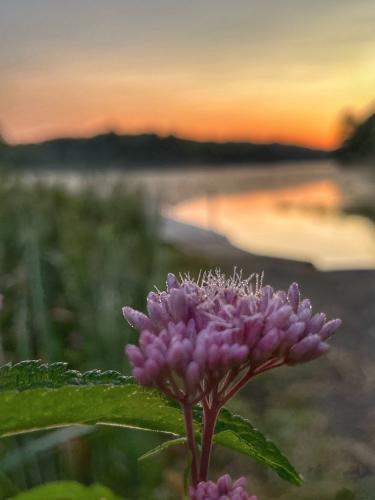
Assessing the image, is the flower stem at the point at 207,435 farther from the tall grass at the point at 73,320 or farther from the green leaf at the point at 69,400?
the tall grass at the point at 73,320

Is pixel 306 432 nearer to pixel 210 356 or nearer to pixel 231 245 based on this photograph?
pixel 210 356

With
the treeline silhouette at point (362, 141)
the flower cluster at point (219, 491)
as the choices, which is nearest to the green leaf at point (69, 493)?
the flower cluster at point (219, 491)

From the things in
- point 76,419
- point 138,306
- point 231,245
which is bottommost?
point 231,245

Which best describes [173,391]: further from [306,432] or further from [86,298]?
[306,432]

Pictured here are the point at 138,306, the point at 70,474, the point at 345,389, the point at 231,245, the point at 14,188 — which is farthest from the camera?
the point at 231,245

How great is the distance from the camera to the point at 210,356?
457 millimetres

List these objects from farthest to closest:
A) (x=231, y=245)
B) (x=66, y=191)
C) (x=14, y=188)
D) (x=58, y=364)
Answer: (x=231, y=245), (x=66, y=191), (x=14, y=188), (x=58, y=364)

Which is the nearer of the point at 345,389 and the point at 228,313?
the point at 228,313

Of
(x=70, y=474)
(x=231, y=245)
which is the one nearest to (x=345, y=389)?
(x=70, y=474)

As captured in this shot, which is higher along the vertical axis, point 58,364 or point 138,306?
point 58,364

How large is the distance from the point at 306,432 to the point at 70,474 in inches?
35.2

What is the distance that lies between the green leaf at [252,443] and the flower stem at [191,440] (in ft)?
0.11

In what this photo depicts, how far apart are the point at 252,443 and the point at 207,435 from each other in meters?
0.03

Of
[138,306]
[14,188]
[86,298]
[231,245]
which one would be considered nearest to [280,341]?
[86,298]
